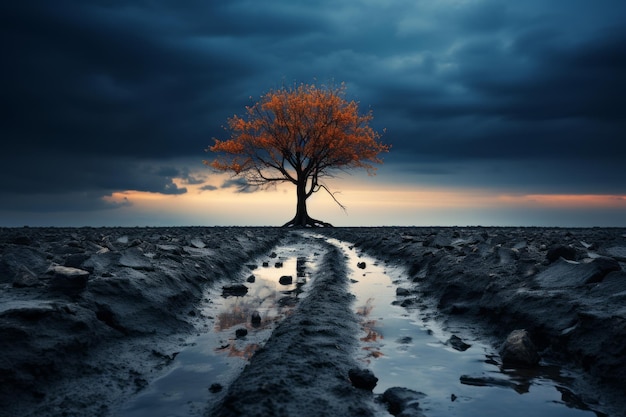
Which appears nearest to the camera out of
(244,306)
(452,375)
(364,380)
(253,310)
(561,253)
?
(364,380)

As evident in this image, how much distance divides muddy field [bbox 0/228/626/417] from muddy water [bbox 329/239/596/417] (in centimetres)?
2

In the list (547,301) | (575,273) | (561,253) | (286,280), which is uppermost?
(561,253)

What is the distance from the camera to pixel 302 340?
417 centimetres

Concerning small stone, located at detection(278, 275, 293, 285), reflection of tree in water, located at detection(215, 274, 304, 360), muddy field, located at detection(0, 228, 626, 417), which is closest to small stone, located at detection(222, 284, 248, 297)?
reflection of tree in water, located at detection(215, 274, 304, 360)

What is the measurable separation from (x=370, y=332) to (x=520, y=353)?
1.67 metres

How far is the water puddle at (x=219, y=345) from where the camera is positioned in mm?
3236

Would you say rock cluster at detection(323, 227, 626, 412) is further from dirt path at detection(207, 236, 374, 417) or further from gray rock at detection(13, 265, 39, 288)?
gray rock at detection(13, 265, 39, 288)

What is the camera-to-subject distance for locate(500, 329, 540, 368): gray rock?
154 inches

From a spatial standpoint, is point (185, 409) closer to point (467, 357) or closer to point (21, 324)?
point (21, 324)

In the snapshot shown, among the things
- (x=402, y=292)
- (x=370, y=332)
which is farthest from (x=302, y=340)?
(x=402, y=292)

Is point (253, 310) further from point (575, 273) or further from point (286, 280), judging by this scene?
point (575, 273)

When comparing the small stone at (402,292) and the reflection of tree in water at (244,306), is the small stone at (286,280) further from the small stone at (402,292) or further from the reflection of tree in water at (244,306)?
the small stone at (402,292)

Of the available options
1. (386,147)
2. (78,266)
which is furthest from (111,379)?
(386,147)

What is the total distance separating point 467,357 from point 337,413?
1.93 meters
